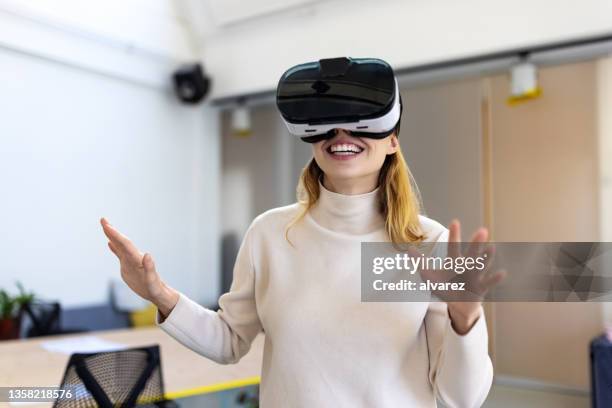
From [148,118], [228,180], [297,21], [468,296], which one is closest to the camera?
[468,296]

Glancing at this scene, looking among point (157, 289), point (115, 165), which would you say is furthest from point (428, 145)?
point (157, 289)

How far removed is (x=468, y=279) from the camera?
0.90 m

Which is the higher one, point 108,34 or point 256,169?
point 108,34

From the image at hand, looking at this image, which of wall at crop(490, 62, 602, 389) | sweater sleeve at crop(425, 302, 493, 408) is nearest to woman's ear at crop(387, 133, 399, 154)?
sweater sleeve at crop(425, 302, 493, 408)

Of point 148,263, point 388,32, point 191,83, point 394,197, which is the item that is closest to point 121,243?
point 148,263

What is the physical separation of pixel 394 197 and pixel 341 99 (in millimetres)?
222

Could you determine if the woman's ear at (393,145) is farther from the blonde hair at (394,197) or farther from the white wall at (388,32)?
the white wall at (388,32)

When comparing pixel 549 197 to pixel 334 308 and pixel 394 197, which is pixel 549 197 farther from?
pixel 334 308

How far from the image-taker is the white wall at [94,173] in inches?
145

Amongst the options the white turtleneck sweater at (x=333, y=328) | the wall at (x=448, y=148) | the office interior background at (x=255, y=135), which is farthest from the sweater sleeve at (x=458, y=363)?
the wall at (x=448, y=148)

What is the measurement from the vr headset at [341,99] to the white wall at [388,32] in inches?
93.9

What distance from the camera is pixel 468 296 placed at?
917mm

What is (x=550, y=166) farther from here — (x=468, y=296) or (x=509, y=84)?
(x=468, y=296)

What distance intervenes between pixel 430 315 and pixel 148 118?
150 inches
